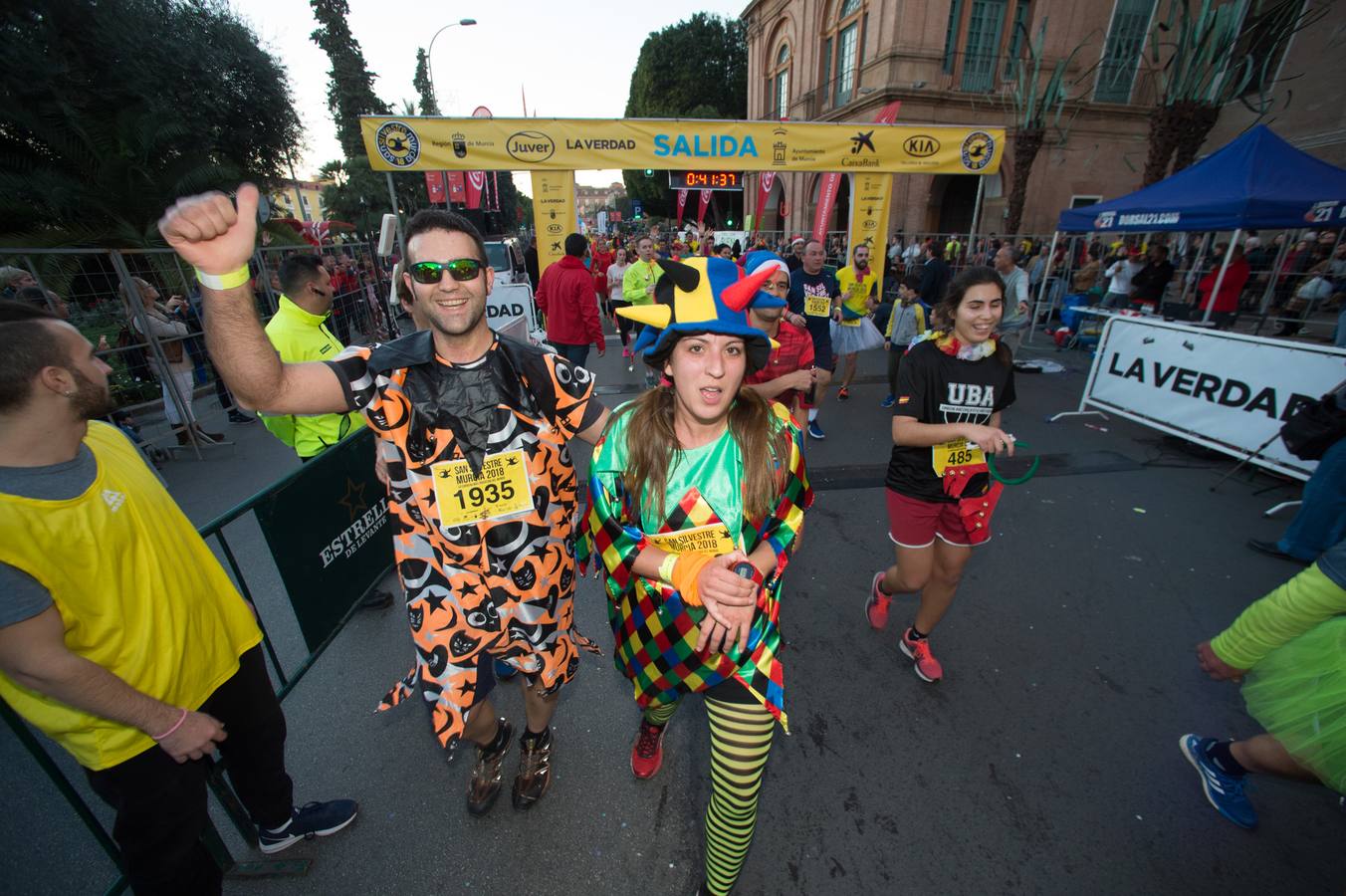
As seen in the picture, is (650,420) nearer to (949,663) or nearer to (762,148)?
(949,663)

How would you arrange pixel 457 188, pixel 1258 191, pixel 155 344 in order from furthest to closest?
pixel 457 188 → pixel 1258 191 → pixel 155 344

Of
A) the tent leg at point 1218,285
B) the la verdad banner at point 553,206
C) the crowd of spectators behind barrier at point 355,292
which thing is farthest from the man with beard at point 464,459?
the tent leg at point 1218,285

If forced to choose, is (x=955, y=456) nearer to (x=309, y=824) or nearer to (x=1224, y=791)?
(x=1224, y=791)

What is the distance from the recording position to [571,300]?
6.81 metres

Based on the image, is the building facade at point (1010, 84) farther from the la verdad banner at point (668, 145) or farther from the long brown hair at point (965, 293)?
the long brown hair at point (965, 293)

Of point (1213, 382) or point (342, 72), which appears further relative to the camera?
point (342, 72)

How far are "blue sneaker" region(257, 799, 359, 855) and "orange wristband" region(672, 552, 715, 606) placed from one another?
1.94 meters

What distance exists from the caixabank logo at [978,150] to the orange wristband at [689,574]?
11311mm

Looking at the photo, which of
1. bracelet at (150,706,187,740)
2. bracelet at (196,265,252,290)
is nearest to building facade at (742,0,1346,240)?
bracelet at (196,265,252,290)

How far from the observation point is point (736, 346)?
65.3 inches

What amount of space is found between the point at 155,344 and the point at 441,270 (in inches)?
265

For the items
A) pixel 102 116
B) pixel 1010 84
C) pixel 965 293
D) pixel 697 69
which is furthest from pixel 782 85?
pixel 965 293

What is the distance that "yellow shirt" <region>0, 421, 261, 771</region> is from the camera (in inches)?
51.7

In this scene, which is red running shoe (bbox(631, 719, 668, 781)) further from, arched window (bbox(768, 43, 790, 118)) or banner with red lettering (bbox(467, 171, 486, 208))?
arched window (bbox(768, 43, 790, 118))
